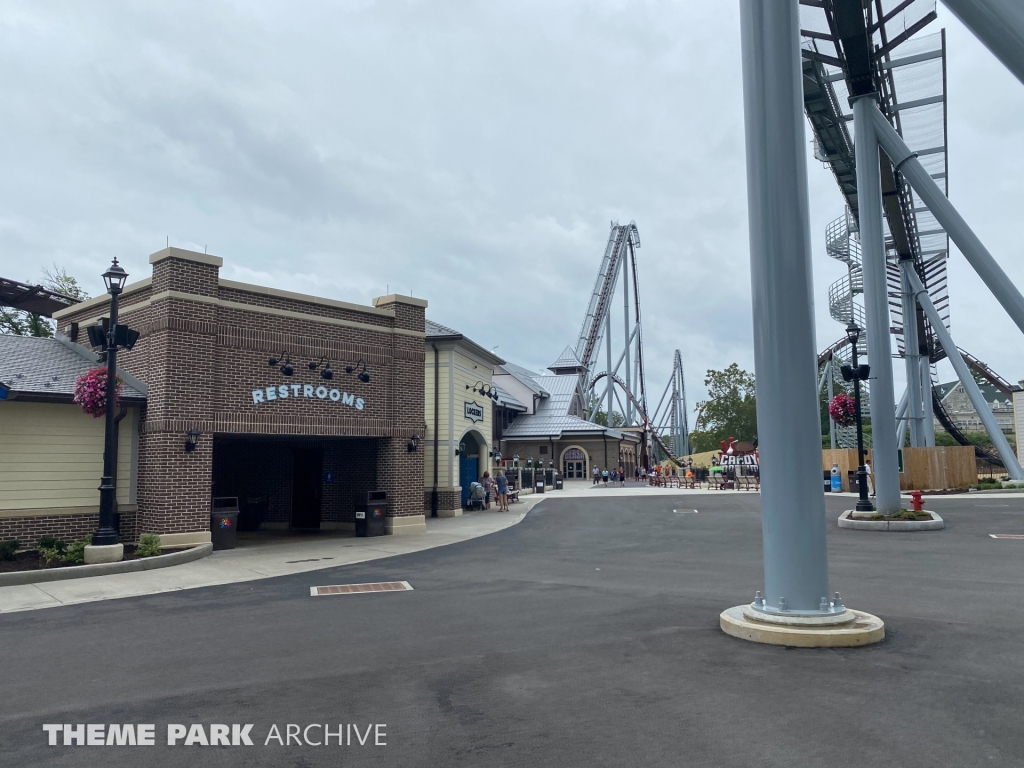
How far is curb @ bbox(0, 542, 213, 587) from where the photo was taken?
1160 centimetres

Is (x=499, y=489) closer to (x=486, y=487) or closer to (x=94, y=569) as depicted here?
(x=486, y=487)

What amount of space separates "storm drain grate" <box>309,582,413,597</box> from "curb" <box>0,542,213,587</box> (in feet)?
13.2

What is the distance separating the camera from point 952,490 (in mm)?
29078

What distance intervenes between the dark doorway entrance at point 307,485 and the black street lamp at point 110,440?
283 inches

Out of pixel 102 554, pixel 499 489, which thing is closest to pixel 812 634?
pixel 102 554

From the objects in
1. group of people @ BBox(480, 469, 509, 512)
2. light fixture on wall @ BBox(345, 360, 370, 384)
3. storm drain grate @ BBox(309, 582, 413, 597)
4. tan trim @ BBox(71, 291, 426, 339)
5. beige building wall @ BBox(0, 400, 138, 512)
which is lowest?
storm drain grate @ BBox(309, 582, 413, 597)

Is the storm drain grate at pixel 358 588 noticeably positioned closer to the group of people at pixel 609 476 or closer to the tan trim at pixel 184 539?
the tan trim at pixel 184 539

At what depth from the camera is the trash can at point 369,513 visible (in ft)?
60.7

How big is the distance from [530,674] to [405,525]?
1324cm

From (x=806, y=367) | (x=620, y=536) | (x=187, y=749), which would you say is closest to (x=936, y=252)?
(x=620, y=536)

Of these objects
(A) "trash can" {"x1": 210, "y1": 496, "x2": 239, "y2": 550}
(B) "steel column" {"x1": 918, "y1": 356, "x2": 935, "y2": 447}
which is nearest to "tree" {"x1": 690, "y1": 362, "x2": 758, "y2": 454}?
(B) "steel column" {"x1": 918, "y1": 356, "x2": 935, "y2": 447}

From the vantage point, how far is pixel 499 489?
1046 inches

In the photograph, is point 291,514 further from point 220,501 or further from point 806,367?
point 806,367

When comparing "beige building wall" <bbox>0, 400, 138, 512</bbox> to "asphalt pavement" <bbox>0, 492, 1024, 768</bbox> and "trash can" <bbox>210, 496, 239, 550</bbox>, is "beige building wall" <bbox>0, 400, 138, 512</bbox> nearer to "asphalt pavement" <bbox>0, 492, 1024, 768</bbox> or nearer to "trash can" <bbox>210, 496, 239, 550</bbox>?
"trash can" <bbox>210, 496, 239, 550</bbox>
